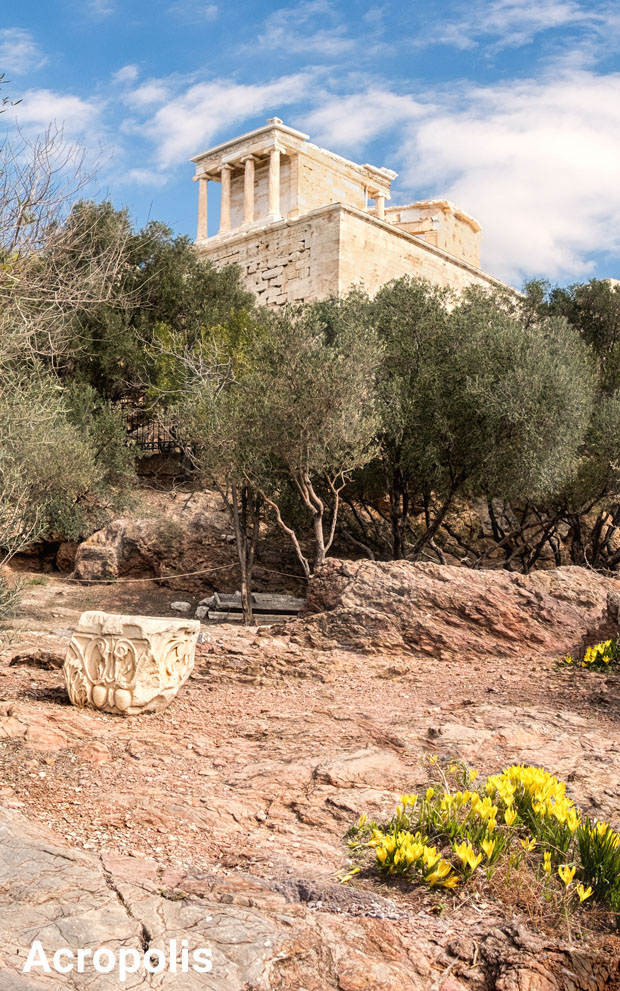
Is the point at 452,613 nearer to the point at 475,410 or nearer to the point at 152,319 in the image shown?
the point at 475,410

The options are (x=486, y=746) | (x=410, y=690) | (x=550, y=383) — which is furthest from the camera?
(x=550, y=383)

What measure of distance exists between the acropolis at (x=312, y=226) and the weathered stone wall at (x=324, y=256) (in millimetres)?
30

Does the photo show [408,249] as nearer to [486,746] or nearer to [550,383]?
[550,383]

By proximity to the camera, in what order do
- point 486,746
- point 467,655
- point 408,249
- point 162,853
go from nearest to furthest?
point 162,853
point 486,746
point 467,655
point 408,249

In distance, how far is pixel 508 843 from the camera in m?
3.69

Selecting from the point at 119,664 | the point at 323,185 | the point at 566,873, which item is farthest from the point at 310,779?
the point at 323,185

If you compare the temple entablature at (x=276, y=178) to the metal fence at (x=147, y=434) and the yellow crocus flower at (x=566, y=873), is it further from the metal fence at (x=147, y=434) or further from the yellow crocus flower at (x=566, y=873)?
the yellow crocus flower at (x=566, y=873)

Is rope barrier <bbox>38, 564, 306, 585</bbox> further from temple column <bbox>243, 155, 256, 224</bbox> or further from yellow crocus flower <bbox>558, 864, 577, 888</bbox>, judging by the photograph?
temple column <bbox>243, 155, 256, 224</bbox>

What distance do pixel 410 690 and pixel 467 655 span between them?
1486 millimetres

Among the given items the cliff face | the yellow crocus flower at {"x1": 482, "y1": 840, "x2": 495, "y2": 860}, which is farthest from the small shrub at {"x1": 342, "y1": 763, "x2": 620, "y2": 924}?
the cliff face

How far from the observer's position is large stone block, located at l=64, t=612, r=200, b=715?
596cm

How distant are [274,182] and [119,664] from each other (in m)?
25.9

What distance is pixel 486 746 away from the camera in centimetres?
526

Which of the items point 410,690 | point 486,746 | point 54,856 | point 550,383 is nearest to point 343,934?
point 54,856
